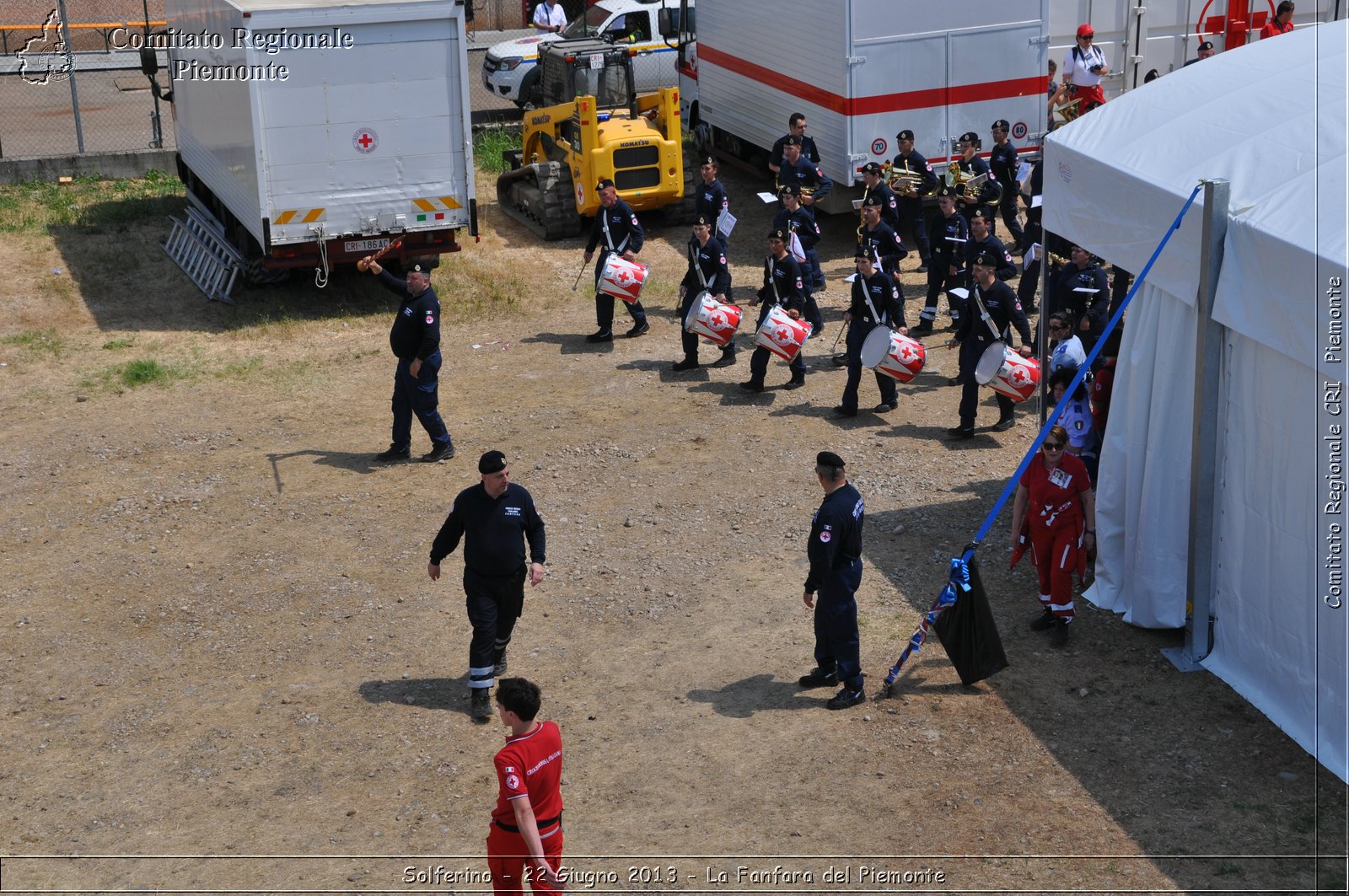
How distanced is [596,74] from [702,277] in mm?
5698

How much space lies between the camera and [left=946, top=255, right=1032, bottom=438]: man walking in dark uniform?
40.1ft

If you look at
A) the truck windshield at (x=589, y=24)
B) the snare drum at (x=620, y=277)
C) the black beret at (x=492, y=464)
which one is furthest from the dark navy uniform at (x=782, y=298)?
the truck windshield at (x=589, y=24)

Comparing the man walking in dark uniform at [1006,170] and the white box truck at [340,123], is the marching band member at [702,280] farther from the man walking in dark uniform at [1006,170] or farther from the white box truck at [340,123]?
the man walking in dark uniform at [1006,170]

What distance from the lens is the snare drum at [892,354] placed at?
1273 cm

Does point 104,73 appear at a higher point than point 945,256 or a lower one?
higher

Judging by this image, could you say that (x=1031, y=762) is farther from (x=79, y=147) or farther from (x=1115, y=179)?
(x=79, y=147)

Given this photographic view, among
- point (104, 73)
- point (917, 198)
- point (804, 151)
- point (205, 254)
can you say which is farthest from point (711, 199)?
point (104, 73)

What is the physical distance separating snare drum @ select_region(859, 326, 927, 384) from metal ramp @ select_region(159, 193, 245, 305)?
7.88m

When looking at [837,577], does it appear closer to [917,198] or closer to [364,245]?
[364,245]

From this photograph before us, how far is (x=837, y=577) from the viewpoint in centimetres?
841

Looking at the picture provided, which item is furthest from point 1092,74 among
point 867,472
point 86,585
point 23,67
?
point 23,67

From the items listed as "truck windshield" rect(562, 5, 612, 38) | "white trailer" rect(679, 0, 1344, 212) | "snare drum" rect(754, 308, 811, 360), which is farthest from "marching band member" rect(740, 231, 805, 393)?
"truck windshield" rect(562, 5, 612, 38)

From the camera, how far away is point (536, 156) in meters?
19.9

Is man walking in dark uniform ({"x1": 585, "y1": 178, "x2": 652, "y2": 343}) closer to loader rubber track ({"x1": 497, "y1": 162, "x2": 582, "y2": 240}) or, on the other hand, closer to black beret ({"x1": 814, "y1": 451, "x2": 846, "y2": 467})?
loader rubber track ({"x1": 497, "y1": 162, "x2": 582, "y2": 240})
